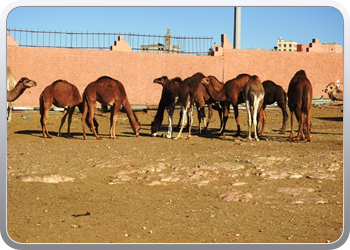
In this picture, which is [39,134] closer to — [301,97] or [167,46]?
[301,97]

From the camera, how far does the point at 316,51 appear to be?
2745cm

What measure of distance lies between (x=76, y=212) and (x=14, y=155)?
5.17m

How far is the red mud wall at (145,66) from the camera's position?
2195 centimetres

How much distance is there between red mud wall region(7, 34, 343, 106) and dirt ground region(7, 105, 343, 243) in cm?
951

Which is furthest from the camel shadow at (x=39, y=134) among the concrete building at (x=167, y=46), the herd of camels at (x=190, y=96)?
the concrete building at (x=167, y=46)

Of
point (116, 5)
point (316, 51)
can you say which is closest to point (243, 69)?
point (316, 51)

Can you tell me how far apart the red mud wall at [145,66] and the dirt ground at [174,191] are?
9.51 meters

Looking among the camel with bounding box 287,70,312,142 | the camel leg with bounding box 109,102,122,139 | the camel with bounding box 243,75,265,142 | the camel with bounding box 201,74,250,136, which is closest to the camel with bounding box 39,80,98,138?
the camel leg with bounding box 109,102,122,139

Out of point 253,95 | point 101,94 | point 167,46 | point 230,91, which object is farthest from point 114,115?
point 167,46

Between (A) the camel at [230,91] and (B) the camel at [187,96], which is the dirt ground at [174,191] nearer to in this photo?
(B) the camel at [187,96]

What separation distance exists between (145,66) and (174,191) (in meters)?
17.3

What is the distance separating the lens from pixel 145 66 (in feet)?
79.3

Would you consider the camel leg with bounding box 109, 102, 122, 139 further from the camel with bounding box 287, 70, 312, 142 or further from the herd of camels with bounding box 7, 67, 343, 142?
the camel with bounding box 287, 70, 312, 142

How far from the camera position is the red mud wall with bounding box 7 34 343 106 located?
72.0ft
